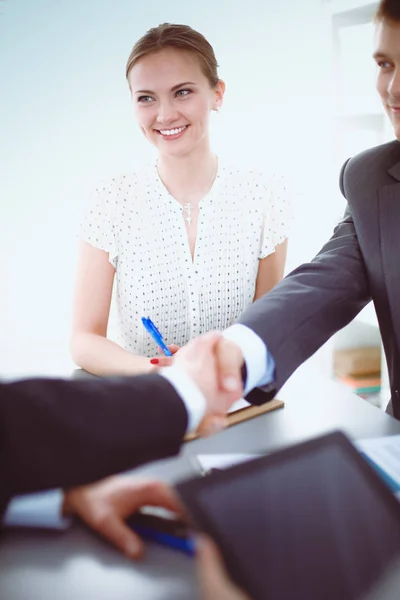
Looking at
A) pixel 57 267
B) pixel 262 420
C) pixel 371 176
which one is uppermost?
pixel 371 176

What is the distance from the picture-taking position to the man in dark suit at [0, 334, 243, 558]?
59 cm

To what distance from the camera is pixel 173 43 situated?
1.49 metres

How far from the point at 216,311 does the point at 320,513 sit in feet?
3.77

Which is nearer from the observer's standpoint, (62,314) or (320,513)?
(320,513)

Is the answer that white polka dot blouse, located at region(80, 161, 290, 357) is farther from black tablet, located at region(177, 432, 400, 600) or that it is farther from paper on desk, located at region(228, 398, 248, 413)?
black tablet, located at region(177, 432, 400, 600)

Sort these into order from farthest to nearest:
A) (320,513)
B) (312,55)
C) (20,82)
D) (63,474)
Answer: (312,55), (20,82), (63,474), (320,513)

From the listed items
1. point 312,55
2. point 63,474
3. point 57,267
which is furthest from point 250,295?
point 312,55

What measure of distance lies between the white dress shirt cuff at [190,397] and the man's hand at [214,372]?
Result: 0.05m

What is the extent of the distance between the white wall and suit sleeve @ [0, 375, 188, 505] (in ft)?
4.71

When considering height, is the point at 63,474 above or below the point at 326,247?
below

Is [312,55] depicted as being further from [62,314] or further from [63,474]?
[63,474]

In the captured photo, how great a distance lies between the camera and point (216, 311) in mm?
1629

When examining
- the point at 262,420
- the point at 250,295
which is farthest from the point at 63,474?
the point at 250,295

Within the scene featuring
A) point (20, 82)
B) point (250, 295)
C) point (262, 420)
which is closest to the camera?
point (262, 420)
